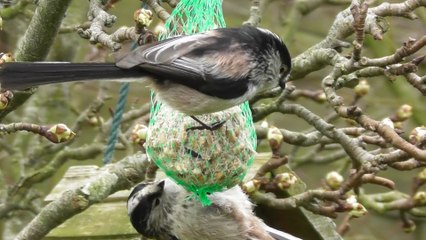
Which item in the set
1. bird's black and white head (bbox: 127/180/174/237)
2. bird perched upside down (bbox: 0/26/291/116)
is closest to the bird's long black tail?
bird perched upside down (bbox: 0/26/291/116)

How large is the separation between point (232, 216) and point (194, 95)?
497mm

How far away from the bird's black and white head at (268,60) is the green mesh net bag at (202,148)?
0.17 metres

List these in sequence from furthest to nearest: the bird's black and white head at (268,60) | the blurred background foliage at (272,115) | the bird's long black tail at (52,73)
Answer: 1. the blurred background foliage at (272,115)
2. the bird's black and white head at (268,60)
3. the bird's long black tail at (52,73)

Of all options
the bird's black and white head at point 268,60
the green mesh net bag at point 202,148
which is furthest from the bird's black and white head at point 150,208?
the bird's black and white head at point 268,60

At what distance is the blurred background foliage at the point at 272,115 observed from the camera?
427cm

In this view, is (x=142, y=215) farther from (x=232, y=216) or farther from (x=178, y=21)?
(x=178, y=21)

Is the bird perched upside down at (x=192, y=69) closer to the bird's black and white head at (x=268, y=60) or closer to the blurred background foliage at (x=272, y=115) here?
the bird's black and white head at (x=268, y=60)

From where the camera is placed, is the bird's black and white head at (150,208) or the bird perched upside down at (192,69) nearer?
the bird perched upside down at (192,69)

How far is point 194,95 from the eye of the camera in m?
2.51

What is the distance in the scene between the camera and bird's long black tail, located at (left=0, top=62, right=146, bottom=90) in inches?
92.5

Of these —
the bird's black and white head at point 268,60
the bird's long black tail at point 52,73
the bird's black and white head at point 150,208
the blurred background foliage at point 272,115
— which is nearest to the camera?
the bird's long black tail at point 52,73

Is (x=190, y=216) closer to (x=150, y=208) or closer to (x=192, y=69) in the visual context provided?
(x=150, y=208)

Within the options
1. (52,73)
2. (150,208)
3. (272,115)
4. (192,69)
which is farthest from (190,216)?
(272,115)

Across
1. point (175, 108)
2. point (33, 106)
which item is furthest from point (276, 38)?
point (33, 106)
